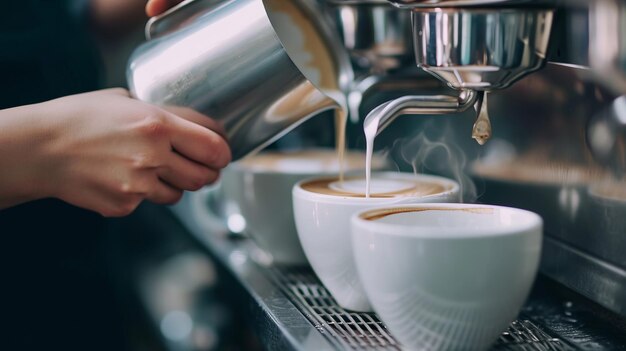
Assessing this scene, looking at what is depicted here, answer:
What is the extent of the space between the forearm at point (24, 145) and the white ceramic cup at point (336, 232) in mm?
251

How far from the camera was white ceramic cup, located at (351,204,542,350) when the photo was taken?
52cm

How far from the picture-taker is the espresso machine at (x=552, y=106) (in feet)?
1.98

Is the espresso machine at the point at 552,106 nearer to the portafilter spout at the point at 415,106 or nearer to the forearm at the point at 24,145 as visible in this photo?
the portafilter spout at the point at 415,106

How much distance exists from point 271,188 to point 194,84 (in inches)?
8.2

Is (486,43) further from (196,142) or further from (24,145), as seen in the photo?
(24,145)

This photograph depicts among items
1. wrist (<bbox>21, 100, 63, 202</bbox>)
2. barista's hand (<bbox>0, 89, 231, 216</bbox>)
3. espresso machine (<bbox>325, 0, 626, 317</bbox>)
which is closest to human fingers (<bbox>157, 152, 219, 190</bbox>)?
barista's hand (<bbox>0, 89, 231, 216</bbox>)

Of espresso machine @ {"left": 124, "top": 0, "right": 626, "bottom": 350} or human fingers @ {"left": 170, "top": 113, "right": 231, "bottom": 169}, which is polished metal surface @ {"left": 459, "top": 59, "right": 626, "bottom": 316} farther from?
human fingers @ {"left": 170, "top": 113, "right": 231, "bottom": 169}

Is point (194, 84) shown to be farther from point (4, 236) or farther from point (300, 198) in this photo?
point (4, 236)

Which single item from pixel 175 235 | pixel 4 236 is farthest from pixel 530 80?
pixel 175 235

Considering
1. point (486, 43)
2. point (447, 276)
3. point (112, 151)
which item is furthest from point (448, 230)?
point (112, 151)

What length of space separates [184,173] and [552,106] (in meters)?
0.35

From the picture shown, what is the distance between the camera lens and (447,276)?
1.74 ft

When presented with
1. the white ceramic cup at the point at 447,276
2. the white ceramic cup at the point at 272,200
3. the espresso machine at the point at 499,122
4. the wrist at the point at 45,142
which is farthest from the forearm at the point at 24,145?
the white ceramic cup at the point at 447,276

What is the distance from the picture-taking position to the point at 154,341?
154 centimetres
